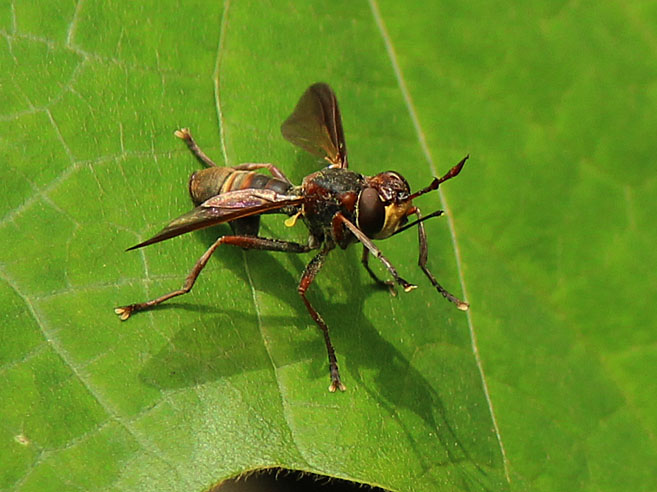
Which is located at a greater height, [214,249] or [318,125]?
[318,125]

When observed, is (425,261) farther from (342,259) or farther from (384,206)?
(342,259)

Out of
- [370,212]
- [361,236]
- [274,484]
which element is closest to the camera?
[361,236]

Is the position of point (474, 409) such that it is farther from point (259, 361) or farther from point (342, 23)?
point (342, 23)

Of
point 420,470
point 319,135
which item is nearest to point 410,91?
point 319,135

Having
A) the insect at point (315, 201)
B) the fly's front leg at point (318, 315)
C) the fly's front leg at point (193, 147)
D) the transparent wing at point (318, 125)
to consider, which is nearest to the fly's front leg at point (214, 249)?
the insect at point (315, 201)

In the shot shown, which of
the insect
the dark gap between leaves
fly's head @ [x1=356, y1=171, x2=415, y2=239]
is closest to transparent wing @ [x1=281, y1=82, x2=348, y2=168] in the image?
the insect

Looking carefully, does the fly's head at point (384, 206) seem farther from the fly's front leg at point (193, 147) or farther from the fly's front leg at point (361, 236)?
the fly's front leg at point (193, 147)

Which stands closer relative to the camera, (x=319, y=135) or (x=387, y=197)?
(x=387, y=197)

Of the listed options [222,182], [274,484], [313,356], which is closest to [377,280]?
[313,356]
